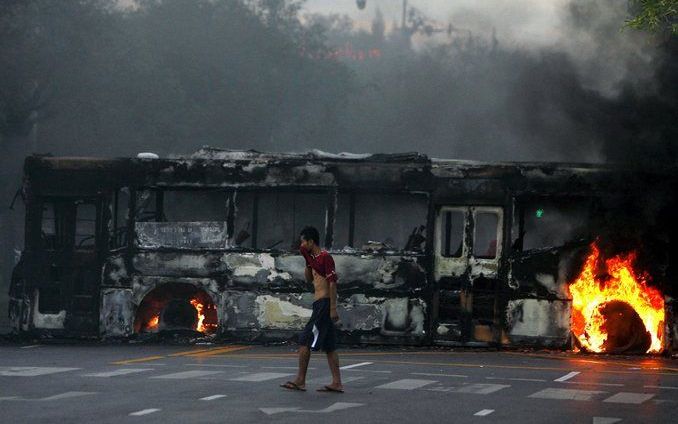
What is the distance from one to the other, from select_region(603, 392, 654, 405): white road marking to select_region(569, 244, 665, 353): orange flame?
608cm

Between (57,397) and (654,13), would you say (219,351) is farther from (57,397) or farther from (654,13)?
(654,13)

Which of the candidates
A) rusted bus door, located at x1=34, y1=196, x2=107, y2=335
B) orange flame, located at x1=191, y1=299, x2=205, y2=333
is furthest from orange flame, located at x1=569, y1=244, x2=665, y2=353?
rusted bus door, located at x1=34, y1=196, x2=107, y2=335

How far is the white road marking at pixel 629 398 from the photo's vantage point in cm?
1359

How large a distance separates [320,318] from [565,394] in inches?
105

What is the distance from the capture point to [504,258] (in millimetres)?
20703

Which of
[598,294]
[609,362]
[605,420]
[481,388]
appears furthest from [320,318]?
[598,294]

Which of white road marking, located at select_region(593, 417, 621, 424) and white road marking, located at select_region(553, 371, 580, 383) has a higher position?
white road marking, located at select_region(553, 371, 580, 383)

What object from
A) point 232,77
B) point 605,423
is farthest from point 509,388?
point 232,77

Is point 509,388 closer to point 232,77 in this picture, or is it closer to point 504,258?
point 504,258

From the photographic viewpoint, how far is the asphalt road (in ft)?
39.5

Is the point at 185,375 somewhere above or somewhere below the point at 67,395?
above

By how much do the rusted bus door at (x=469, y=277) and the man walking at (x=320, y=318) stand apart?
6.51 meters

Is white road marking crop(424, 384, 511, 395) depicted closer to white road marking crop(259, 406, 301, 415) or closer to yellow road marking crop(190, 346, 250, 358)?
white road marking crop(259, 406, 301, 415)

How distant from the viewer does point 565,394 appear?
1414 cm
